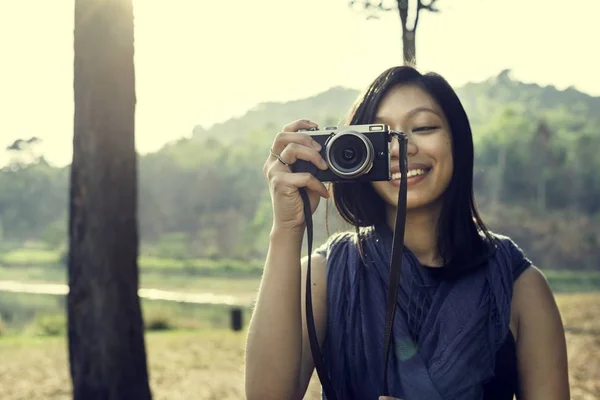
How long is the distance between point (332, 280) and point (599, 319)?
411 inches

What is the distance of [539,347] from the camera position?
201 centimetres

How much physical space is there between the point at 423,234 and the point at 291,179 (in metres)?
0.45

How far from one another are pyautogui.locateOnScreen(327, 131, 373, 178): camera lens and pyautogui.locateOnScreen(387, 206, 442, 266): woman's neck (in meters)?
0.24

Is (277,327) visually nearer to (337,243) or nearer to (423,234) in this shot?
(337,243)

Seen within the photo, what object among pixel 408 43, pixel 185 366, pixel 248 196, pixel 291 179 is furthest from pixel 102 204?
pixel 248 196

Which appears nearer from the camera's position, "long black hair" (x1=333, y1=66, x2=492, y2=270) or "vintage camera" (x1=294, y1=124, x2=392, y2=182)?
"vintage camera" (x1=294, y1=124, x2=392, y2=182)

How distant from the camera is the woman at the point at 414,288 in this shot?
6.42 feet

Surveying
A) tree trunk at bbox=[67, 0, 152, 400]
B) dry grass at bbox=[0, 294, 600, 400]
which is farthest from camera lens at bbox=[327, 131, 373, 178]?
dry grass at bbox=[0, 294, 600, 400]

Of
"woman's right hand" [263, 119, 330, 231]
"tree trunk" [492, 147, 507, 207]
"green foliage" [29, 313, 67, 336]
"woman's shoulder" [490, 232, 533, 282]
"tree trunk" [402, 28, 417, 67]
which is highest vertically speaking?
"tree trunk" [492, 147, 507, 207]

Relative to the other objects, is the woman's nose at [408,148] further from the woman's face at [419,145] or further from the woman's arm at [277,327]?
the woman's arm at [277,327]

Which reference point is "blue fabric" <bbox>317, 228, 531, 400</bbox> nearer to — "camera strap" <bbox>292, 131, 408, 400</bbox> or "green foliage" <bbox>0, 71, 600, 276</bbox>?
"camera strap" <bbox>292, 131, 408, 400</bbox>

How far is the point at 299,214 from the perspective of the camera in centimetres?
197

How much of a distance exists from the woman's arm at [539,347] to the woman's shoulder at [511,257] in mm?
48

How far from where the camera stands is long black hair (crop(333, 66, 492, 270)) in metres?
2.10
